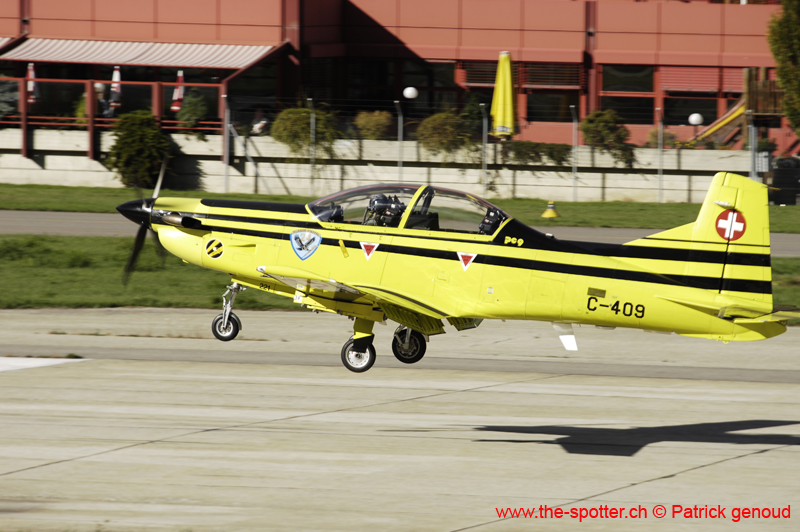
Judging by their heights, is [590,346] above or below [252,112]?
below

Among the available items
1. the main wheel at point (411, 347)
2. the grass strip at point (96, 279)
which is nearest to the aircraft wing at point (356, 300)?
the main wheel at point (411, 347)

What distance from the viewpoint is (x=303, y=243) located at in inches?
528

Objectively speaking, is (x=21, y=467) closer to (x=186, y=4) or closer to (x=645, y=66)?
(x=186, y=4)

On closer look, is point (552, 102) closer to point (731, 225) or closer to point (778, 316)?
point (731, 225)

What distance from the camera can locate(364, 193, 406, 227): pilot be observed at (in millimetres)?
13016

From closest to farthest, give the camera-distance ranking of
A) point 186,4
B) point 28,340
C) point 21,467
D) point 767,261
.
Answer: point 767,261 < point 21,467 < point 28,340 < point 186,4

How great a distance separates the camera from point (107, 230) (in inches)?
1214

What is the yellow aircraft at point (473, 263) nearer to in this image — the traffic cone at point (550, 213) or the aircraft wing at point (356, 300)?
the aircraft wing at point (356, 300)

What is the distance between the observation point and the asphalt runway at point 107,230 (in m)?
29.8

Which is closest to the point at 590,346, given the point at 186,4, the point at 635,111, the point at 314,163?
the point at 314,163

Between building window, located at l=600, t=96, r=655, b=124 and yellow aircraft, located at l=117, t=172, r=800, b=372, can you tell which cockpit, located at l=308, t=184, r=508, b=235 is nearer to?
yellow aircraft, located at l=117, t=172, r=800, b=372

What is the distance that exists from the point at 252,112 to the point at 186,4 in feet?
24.4

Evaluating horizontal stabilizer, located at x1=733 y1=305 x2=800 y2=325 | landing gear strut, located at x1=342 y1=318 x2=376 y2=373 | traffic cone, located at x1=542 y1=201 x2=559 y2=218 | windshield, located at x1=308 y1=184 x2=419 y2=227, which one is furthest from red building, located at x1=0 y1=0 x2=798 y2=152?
horizontal stabilizer, located at x1=733 y1=305 x2=800 y2=325

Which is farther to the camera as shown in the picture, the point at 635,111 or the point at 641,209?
the point at 635,111
